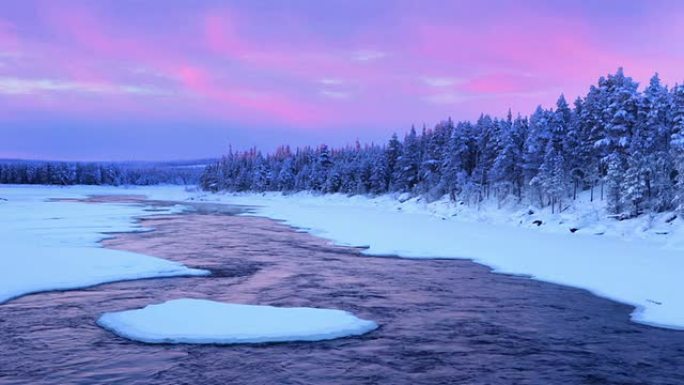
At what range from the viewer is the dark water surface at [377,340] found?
1120cm

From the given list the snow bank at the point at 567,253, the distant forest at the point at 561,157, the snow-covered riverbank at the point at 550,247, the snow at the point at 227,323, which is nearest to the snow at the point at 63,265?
the snow-covered riverbank at the point at 550,247

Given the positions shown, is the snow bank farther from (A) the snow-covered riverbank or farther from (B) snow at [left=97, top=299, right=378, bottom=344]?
(B) snow at [left=97, top=299, right=378, bottom=344]

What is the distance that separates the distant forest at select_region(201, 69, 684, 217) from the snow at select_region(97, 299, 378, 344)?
120 feet

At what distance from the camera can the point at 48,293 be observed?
18.5m

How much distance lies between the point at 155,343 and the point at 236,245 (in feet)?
71.2

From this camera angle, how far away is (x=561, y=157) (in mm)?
62281

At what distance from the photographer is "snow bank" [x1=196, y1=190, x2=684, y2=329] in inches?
817

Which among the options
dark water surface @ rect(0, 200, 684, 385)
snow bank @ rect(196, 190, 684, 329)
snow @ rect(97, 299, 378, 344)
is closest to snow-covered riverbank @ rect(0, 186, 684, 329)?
snow bank @ rect(196, 190, 684, 329)

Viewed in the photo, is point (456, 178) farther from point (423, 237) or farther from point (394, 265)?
point (394, 265)

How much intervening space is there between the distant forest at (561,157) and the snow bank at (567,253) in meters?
5.95

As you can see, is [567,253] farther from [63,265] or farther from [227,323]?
[63,265]

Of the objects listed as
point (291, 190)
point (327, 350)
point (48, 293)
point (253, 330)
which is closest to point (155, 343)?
point (253, 330)

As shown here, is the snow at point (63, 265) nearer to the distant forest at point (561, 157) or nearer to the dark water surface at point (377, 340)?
the dark water surface at point (377, 340)

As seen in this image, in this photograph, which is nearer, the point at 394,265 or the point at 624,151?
the point at 394,265
